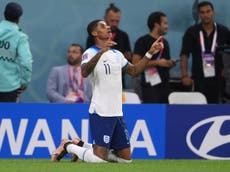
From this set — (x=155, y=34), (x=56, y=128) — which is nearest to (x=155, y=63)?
(x=155, y=34)

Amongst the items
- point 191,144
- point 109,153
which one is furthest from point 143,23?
point 109,153

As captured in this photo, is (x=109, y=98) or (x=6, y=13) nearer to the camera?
(x=109, y=98)

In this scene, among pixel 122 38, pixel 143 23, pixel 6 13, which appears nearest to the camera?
pixel 6 13

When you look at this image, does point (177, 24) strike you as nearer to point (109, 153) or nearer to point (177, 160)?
point (177, 160)

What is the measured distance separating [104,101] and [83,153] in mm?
757

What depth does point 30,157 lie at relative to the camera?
50.8ft

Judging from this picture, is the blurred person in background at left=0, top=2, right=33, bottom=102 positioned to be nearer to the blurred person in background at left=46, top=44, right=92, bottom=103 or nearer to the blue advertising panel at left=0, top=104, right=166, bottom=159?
the blue advertising panel at left=0, top=104, right=166, bottom=159

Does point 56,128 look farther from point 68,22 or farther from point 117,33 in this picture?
point 68,22

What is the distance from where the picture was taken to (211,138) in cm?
1578

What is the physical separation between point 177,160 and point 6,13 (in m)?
3.25

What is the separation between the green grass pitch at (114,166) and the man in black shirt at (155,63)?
7.64 feet

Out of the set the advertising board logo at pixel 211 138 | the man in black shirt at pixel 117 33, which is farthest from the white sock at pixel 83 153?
the man in black shirt at pixel 117 33

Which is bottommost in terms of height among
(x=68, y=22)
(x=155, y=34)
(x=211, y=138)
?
(x=211, y=138)

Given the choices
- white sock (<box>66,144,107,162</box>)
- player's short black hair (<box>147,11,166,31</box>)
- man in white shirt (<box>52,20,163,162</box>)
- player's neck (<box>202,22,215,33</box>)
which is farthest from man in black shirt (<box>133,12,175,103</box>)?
white sock (<box>66,144,107,162</box>)
